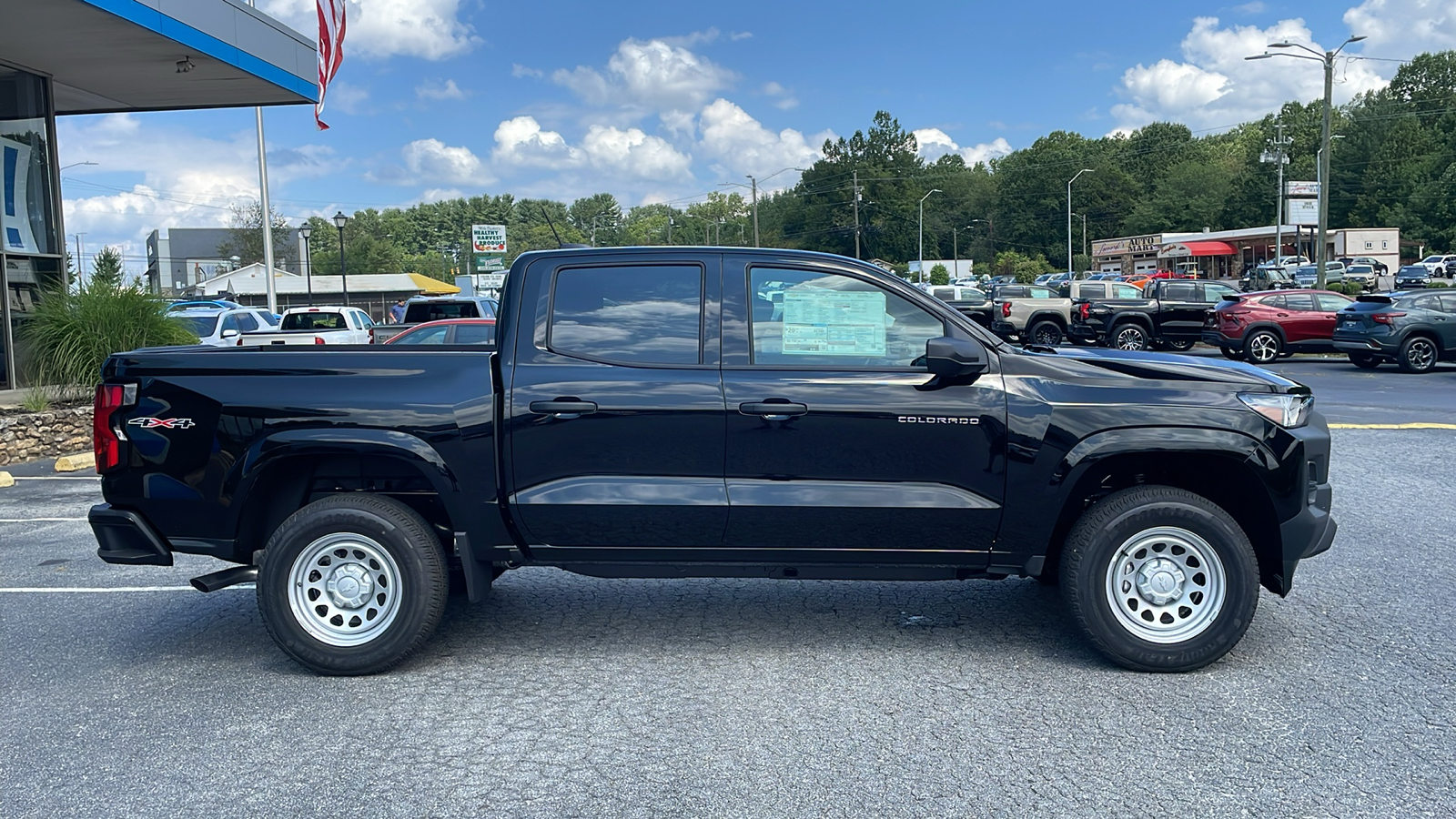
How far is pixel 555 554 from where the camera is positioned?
5043 mm

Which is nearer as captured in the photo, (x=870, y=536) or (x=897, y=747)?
(x=897, y=747)

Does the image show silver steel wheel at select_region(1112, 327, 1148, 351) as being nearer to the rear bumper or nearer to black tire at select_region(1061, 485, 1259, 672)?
black tire at select_region(1061, 485, 1259, 672)

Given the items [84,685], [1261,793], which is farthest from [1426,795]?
[84,685]

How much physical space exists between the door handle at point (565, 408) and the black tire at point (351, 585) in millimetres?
795

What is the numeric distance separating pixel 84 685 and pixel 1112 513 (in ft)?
15.3

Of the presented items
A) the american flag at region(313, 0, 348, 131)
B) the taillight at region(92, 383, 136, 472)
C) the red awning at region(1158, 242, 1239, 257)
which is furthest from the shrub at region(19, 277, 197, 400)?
the red awning at region(1158, 242, 1239, 257)

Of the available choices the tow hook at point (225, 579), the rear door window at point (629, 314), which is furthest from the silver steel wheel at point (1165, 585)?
the tow hook at point (225, 579)

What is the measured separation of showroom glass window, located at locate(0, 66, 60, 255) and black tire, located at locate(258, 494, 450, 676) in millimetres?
12983

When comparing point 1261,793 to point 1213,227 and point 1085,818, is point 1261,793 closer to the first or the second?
point 1085,818

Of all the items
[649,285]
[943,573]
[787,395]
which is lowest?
[943,573]

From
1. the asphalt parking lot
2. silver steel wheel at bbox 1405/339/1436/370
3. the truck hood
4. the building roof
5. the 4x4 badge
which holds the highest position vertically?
the building roof

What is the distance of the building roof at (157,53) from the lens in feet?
43.0

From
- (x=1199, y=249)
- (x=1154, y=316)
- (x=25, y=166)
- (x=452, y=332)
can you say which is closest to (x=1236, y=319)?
(x=1154, y=316)

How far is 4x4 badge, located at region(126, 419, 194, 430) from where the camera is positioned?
5.04m
